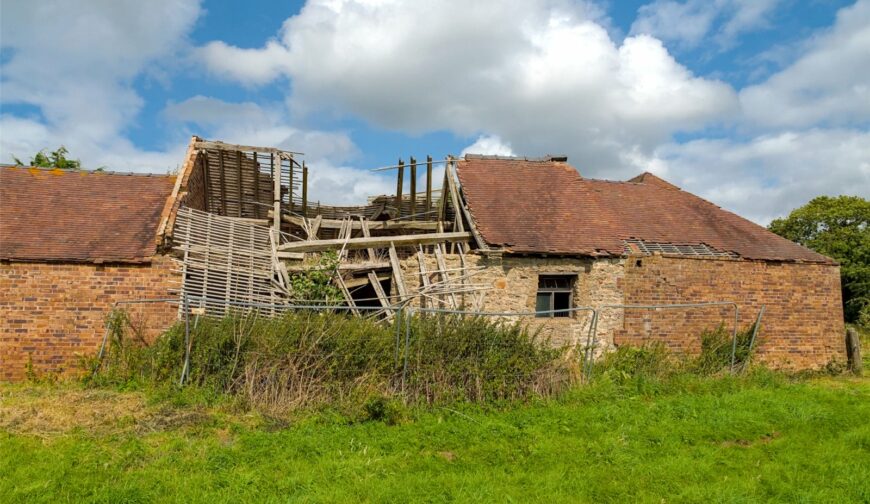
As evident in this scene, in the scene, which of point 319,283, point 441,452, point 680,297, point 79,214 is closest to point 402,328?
point 441,452

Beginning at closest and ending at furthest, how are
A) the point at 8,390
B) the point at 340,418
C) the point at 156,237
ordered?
the point at 340,418
the point at 8,390
the point at 156,237

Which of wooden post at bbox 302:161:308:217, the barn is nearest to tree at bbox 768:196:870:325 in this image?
the barn

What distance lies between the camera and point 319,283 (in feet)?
41.0

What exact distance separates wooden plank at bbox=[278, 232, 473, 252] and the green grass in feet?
18.4

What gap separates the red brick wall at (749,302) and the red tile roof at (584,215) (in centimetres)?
60

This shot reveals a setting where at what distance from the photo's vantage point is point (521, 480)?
235 inches

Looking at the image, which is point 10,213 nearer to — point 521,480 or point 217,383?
point 217,383

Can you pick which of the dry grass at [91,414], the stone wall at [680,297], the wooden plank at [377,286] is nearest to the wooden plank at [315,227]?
the wooden plank at [377,286]

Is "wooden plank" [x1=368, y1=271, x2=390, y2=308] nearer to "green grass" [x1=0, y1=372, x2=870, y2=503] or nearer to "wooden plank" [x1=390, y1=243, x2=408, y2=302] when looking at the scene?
"wooden plank" [x1=390, y1=243, x2=408, y2=302]

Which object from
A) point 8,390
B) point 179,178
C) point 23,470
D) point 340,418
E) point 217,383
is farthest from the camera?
point 179,178

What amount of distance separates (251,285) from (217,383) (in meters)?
4.13

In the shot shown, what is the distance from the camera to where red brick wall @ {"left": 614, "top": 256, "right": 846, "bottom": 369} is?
43.3 ft

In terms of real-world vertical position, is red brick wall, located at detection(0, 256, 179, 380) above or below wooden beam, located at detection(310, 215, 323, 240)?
below

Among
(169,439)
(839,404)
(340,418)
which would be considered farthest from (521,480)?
(839,404)
